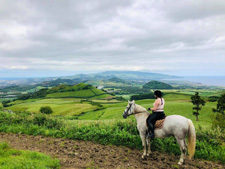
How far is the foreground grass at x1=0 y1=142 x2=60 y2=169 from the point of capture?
612 cm

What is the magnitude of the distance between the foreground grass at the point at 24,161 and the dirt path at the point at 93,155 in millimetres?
598

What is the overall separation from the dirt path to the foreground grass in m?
0.60

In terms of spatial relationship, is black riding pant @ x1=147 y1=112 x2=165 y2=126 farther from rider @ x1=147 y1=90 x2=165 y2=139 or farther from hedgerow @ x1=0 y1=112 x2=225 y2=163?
hedgerow @ x1=0 y1=112 x2=225 y2=163

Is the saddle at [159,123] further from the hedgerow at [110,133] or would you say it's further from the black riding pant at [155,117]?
the hedgerow at [110,133]

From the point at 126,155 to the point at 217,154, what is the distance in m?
4.97

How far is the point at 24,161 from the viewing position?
21.2ft

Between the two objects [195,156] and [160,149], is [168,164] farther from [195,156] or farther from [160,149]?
[195,156]

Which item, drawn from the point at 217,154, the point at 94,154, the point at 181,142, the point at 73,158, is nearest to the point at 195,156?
the point at 217,154

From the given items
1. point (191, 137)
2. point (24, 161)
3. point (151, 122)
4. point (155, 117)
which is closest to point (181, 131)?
point (191, 137)

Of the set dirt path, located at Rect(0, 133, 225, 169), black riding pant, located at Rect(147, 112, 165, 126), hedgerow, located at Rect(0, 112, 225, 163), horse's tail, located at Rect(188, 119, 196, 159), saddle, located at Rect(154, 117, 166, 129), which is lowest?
dirt path, located at Rect(0, 133, 225, 169)

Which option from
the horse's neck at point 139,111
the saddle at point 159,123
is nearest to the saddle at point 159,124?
the saddle at point 159,123

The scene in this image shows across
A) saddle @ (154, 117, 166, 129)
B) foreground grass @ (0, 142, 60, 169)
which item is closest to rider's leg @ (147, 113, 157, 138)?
saddle @ (154, 117, 166, 129)

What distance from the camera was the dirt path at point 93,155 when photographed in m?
7.04

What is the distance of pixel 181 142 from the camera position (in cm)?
722
